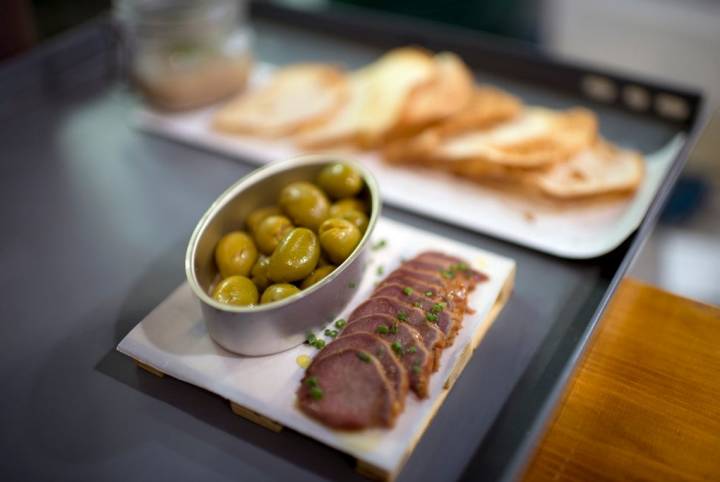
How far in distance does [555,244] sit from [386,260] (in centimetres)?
46

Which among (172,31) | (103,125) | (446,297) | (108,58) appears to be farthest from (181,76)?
(446,297)

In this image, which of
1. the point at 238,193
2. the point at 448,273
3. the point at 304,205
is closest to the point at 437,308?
the point at 448,273

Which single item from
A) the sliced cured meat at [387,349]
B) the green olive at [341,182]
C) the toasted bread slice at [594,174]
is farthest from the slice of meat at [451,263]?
the toasted bread slice at [594,174]

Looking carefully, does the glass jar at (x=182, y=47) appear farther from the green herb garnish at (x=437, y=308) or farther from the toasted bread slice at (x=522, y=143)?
the green herb garnish at (x=437, y=308)

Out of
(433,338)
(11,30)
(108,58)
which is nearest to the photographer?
(433,338)

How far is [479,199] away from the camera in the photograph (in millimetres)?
1968

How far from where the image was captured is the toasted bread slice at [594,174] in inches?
74.9

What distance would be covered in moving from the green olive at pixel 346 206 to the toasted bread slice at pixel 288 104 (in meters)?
0.68

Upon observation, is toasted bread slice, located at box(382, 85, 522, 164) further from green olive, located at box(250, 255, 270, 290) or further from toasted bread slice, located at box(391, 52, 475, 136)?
green olive, located at box(250, 255, 270, 290)

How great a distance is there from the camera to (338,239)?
1.46 metres

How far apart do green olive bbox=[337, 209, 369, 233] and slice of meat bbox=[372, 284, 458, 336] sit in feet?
0.49

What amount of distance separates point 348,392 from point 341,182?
1.80 ft

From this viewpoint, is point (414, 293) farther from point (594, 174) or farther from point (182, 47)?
point (182, 47)

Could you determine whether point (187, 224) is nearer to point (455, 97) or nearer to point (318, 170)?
point (318, 170)
